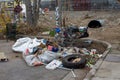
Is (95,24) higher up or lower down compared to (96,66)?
lower down

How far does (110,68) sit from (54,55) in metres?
2.11

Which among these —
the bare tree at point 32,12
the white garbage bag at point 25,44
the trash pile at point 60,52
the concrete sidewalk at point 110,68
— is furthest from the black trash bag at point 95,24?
the concrete sidewalk at point 110,68

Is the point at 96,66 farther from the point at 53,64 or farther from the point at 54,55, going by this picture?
the point at 54,55

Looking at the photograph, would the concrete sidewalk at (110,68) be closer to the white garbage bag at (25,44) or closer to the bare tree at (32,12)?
the white garbage bag at (25,44)

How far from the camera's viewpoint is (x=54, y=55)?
10766 millimetres

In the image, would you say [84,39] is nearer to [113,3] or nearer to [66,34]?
[66,34]

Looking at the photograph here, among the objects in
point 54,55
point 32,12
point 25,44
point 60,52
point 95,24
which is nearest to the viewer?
point 54,55

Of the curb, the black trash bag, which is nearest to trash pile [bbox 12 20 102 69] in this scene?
the curb

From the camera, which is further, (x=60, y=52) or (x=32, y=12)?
(x=32, y=12)

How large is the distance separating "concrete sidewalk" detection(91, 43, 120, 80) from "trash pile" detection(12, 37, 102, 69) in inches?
17.4

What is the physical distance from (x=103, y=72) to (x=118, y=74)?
1.47ft

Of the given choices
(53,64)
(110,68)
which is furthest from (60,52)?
(110,68)

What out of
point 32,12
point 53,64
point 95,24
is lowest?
point 95,24

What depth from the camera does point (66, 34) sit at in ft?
43.3
